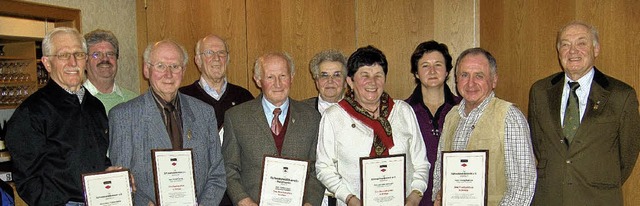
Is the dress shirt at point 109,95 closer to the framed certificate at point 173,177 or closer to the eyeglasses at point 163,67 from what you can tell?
→ the eyeglasses at point 163,67

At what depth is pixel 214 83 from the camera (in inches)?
148

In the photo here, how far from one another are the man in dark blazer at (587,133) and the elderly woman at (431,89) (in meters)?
0.59

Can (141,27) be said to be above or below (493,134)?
above

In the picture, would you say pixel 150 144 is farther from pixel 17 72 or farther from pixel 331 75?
pixel 17 72

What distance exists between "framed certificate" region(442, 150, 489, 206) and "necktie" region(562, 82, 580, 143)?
70 cm

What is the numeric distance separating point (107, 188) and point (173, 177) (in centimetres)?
29

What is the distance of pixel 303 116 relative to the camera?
2.97 m

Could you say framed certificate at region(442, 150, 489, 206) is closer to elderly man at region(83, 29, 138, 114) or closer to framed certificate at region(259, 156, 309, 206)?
framed certificate at region(259, 156, 309, 206)

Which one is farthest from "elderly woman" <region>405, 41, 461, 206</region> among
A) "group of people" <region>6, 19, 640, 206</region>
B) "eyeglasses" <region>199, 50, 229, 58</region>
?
"eyeglasses" <region>199, 50, 229, 58</region>

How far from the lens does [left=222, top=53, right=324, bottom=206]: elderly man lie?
287 cm

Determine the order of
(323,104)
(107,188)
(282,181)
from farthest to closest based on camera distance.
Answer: (323,104) → (282,181) → (107,188)

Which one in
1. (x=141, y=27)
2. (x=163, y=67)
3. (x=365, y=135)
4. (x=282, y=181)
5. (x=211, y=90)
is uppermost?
(x=141, y=27)

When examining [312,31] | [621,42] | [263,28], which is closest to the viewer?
[621,42]

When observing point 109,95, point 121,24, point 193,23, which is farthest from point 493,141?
point 121,24
